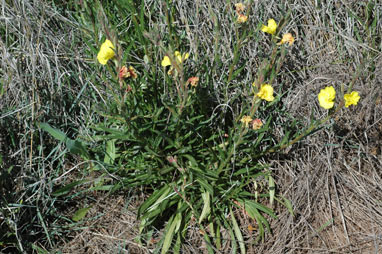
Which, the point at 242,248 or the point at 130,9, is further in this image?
the point at 130,9

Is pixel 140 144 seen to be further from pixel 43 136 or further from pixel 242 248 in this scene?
pixel 242 248

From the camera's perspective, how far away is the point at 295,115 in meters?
2.50

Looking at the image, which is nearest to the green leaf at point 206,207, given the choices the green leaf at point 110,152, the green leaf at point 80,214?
the green leaf at point 110,152

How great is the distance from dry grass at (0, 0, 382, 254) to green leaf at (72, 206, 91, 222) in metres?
0.06

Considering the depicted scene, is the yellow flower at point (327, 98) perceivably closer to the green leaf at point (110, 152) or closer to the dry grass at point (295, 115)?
the dry grass at point (295, 115)

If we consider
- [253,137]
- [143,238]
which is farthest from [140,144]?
[253,137]

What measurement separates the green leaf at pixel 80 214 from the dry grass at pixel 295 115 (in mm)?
62

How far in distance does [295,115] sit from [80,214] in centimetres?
145

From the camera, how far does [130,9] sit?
257 cm

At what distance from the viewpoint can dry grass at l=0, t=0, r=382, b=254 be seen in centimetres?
223

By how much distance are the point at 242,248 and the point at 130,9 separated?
5.42ft

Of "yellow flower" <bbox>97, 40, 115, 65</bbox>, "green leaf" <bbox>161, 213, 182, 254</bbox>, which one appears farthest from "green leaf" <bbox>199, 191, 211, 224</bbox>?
"yellow flower" <bbox>97, 40, 115, 65</bbox>

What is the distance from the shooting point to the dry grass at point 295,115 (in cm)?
223

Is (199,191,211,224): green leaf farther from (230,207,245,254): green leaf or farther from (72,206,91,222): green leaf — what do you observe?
(72,206,91,222): green leaf
